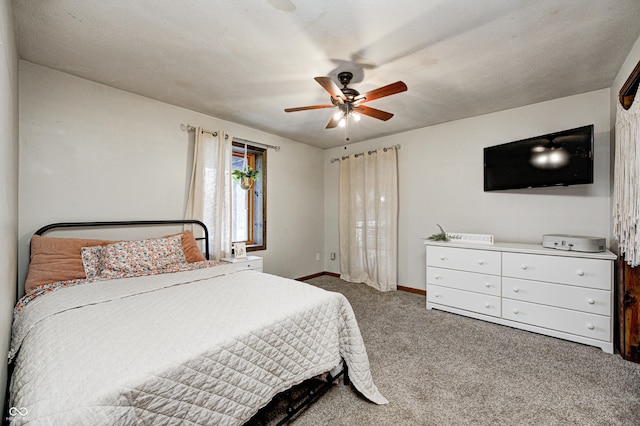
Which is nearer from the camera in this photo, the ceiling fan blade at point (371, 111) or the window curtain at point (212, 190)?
the ceiling fan blade at point (371, 111)

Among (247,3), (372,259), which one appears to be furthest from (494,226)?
(247,3)

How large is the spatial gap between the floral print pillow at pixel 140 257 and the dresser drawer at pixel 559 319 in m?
3.37

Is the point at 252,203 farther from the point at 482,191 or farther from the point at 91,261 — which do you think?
the point at 482,191

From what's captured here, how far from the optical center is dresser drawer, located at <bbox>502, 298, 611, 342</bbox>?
2301mm

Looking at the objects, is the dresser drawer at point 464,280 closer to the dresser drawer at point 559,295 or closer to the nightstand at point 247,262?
the dresser drawer at point 559,295

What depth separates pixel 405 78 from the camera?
2455mm

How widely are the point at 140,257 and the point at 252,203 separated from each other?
1932 millimetres

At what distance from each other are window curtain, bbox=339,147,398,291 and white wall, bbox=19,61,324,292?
1.98 m

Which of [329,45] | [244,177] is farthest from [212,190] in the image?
[329,45]

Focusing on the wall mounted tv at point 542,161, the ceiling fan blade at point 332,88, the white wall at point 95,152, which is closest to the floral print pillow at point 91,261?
the white wall at point 95,152

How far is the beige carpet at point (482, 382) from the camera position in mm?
1560

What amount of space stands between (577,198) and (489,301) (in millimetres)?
1424

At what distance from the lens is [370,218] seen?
14.4ft

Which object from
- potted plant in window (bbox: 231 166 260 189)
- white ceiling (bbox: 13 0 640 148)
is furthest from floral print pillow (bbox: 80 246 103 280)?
potted plant in window (bbox: 231 166 260 189)
